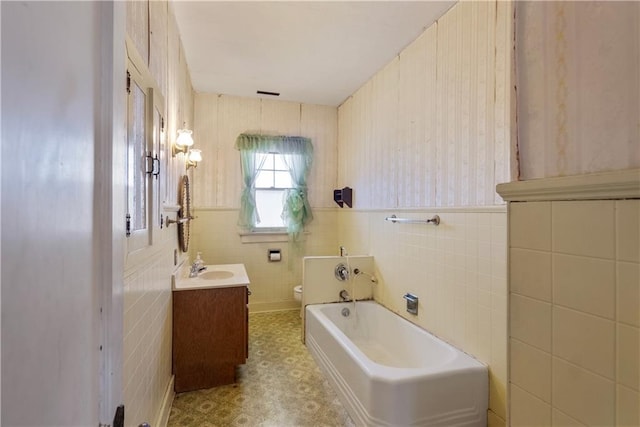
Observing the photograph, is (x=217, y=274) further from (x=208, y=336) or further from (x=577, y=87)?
(x=577, y=87)

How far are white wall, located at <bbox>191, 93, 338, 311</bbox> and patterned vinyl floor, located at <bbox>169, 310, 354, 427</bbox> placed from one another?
4.02 feet

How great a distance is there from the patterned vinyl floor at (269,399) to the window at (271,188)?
1.63m

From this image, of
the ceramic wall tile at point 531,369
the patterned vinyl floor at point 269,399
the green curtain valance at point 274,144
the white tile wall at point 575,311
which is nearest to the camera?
the white tile wall at point 575,311

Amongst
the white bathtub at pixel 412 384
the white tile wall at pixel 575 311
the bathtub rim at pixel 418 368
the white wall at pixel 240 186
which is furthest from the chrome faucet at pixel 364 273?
the white tile wall at pixel 575 311

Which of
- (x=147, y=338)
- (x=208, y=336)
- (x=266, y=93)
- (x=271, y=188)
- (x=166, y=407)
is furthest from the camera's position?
(x=271, y=188)

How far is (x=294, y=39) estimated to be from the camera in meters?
2.58

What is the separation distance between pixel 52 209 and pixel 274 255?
3530mm

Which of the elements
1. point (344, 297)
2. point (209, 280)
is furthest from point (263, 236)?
point (209, 280)

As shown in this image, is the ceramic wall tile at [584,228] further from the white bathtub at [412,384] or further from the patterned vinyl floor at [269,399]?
the patterned vinyl floor at [269,399]

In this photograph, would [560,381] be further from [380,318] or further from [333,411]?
[380,318]

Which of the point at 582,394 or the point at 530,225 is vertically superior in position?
the point at 530,225

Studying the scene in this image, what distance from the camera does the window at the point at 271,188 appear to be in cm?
391

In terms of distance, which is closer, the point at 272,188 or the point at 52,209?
the point at 52,209

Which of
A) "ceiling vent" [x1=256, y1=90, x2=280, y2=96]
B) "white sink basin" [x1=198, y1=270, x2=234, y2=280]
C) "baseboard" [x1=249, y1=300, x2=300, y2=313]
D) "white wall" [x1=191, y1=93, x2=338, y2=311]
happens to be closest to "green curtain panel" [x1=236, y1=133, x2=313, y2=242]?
"white wall" [x1=191, y1=93, x2=338, y2=311]
